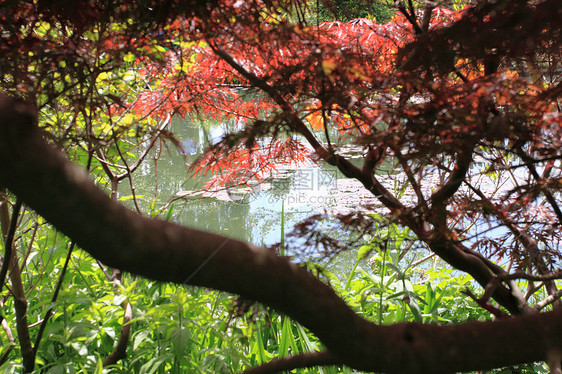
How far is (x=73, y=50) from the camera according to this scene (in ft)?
3.27

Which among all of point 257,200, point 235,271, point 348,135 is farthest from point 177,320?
point 257,200

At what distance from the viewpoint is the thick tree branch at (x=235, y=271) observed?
413 mm

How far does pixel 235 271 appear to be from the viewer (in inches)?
19.6

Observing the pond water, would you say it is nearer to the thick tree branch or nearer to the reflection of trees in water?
the reflection of trees in water

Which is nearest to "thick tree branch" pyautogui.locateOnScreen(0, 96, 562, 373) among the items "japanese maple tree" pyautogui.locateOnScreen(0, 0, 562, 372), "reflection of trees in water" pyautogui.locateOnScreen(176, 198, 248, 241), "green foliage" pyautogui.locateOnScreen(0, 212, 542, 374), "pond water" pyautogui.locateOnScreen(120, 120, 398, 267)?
"japanese maple tree" pyautogui.locateOnScreen(0, 0, 562, 372)

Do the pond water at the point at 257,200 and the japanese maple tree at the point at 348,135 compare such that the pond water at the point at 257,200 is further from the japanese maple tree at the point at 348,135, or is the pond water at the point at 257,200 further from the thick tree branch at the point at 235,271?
the thick tree branch at the point at 235,271

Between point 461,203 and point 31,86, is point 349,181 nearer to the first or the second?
point 461,203

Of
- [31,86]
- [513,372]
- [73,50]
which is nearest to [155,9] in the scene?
[73,50]

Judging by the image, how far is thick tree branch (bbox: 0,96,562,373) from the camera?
1.35 ft

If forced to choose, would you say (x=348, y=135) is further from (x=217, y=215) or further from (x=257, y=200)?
(x=257, y=200)

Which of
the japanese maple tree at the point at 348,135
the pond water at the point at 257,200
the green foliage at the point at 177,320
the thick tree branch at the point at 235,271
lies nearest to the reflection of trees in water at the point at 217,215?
the pond water at the point at 257,200

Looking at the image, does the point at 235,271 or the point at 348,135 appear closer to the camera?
the point at 235,271

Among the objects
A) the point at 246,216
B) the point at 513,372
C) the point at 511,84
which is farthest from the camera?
the point at 246,216

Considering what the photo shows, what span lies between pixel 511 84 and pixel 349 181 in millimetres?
3230
